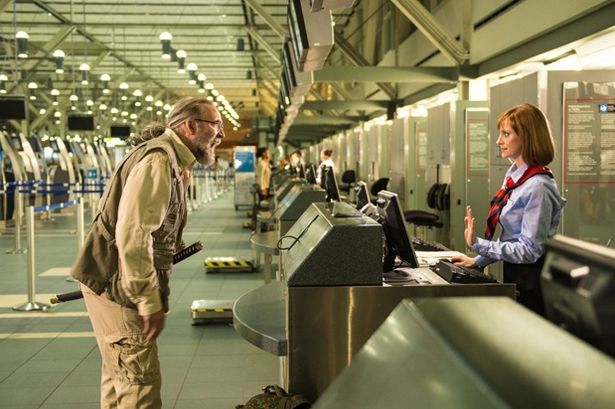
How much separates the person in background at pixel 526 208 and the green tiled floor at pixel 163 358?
6.43 feet

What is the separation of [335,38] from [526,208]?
12370 millimetres

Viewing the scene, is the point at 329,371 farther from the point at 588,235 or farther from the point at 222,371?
the point at 588,235

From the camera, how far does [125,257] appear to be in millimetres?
2668

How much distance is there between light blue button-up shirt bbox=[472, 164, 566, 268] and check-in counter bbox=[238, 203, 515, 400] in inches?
17.8

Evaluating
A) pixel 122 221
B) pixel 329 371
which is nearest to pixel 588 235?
pixel 329 371

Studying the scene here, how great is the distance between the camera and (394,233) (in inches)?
131

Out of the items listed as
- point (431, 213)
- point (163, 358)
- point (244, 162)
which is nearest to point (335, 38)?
point (244, 162)

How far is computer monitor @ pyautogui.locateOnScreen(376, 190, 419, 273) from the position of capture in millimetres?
3248

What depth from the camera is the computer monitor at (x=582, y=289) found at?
0.99 meters

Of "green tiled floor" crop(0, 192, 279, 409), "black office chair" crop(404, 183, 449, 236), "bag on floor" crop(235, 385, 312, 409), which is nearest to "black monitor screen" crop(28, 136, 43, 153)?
"green tiled floor" crop(0, 192, 279, 409)

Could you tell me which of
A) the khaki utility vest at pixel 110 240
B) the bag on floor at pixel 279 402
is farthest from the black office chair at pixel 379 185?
the khaki utility vest at pixel 110 240

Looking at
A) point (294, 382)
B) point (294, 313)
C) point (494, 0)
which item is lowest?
point (294, 382)

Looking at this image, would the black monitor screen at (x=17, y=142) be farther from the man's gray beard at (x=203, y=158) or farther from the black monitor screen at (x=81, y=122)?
the man's gray beard at (x=203, y=158)

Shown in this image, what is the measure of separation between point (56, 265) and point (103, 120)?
36.3 metres
